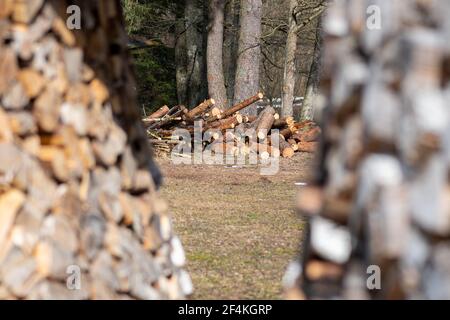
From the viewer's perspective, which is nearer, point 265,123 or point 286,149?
point 286,149

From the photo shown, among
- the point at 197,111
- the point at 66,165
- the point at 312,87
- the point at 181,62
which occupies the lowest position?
the point at 197,111

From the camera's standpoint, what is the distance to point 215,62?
2017 cm

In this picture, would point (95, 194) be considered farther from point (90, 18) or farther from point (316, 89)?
point (316, 89)

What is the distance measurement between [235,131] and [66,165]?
38.8 feet

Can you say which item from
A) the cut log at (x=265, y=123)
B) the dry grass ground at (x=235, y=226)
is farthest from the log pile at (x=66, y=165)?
the cut log at (x=265, y=123)

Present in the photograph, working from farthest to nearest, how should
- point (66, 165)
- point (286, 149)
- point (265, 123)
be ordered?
1. point (265, 123)
2. point (286, 149)
3. point (66, 165)

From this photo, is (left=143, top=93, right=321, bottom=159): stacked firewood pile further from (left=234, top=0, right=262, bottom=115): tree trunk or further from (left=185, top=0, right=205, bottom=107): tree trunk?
(left=185, top=0, right=205, bottom=107): tree trunk

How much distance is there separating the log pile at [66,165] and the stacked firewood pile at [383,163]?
1.11 m

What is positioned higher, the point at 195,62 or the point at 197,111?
the point at 195,62

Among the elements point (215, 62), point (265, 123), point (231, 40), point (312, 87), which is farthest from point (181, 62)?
point (265, 123)

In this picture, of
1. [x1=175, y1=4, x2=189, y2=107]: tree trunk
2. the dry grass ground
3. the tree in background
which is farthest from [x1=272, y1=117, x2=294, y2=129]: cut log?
[x1=175, y1=4, x2=189, y2=107]: tree trunk

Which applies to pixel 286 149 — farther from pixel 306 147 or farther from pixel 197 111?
pixel 197 111

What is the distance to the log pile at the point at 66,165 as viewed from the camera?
3.24m

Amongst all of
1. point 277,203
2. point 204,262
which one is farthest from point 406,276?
point 277,203
